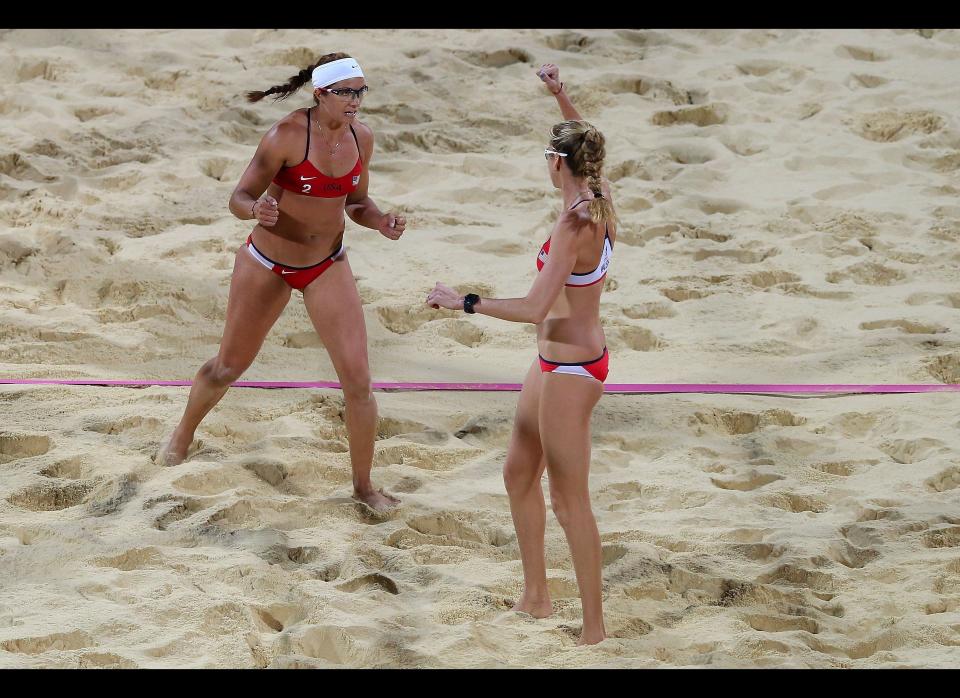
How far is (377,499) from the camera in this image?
520cm

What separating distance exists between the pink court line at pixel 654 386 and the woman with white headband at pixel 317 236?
3.15 ft

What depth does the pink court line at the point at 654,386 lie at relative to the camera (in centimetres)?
618

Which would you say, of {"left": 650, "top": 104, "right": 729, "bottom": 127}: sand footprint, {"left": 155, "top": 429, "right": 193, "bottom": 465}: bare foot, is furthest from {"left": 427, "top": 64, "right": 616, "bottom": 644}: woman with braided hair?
{"left": 650, "top": 104, "right": 729, "bottom": 127}: sand footprint

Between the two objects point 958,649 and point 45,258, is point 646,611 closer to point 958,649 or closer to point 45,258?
point 958,649

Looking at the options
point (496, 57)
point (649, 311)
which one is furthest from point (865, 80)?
point (649, 311)

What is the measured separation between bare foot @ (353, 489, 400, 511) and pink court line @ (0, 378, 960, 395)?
109 centimetres

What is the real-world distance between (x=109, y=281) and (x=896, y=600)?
460 centimetres

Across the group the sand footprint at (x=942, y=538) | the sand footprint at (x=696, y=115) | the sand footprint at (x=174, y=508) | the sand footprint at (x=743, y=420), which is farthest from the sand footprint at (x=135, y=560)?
the sand footprint at (x=696, y=115)

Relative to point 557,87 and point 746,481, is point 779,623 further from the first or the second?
point 557,87

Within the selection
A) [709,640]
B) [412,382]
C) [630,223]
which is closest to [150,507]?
[412,382]

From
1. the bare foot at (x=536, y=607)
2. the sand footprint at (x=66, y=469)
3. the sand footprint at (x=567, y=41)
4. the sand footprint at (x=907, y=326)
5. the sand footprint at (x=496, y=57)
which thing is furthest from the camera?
the sand footprint at (x=567, y=41)

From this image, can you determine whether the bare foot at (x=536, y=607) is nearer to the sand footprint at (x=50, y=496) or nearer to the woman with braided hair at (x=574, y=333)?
the woman with braided hair at (x=574, y=333)

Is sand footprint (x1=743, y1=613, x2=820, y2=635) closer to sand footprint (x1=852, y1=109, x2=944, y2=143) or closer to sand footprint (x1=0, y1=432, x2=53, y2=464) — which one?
sand footprint (x1=0, y1=432, x2=53, y2=464)

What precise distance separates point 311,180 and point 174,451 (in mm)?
1326
